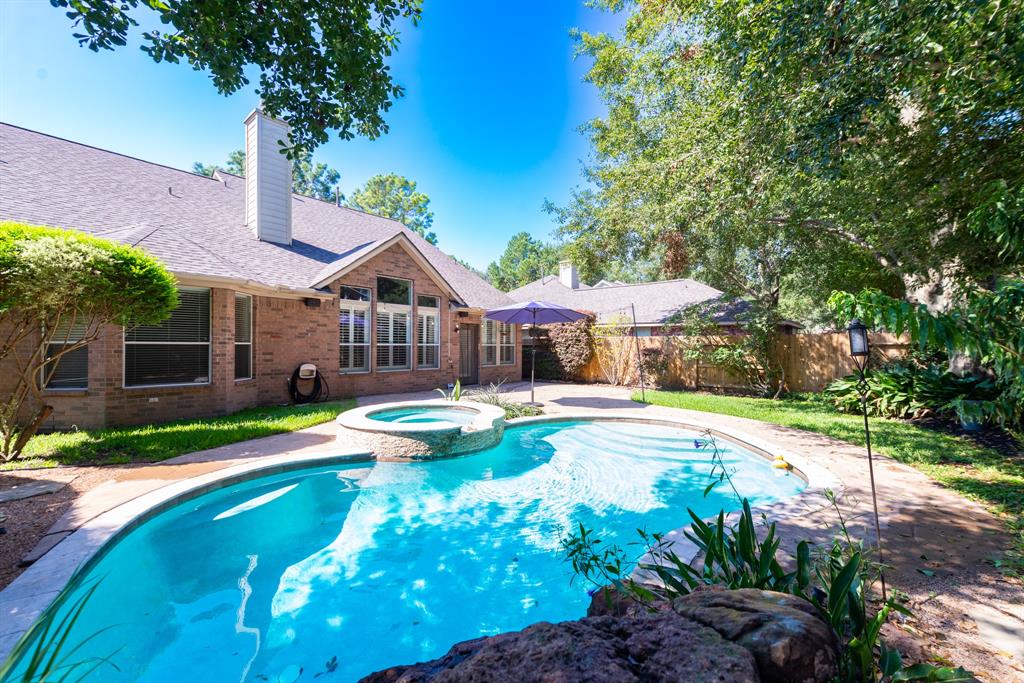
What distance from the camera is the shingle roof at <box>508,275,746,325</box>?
1904cm

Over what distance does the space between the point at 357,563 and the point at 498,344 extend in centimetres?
1345

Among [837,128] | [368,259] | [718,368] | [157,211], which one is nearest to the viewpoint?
[837,128]

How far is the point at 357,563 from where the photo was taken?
14.3 ft

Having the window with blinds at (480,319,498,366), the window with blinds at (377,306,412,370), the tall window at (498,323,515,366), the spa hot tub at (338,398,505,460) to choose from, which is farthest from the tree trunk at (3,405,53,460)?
the tall window at (498,323,515,366)

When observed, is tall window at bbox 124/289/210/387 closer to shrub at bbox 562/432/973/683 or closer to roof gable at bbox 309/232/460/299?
roof gable at bbox 309/232/460/299

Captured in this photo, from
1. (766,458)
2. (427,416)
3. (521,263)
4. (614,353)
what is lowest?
(766,458)

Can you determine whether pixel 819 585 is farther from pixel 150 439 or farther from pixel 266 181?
pixel 266 181

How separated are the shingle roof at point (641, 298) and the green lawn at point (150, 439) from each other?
47.9 ft

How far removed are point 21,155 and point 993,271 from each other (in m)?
21.2

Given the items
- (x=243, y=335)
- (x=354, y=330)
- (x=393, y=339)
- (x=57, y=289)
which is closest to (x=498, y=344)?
(x=393, y=339)

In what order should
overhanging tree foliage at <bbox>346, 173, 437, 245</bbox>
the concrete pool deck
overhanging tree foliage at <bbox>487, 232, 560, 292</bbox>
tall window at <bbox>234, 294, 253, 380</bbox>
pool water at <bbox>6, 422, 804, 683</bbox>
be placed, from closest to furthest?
the concrete pool deck, pool water at <bbox>6, 422, 804, 683</bbox>, tall window at <bbox>234, 294, 253, 380</bbox>, overhanging tree foliage at <bbox>346, 173, 437, 245</bbox>, overhanging tree foliage at <bbox>487, 232, 560, 292</bbox>

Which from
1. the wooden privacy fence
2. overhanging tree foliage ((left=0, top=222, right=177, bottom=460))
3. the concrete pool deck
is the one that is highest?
overhanging tree foliage ((left=0, top=222, right=177, bottom=460))

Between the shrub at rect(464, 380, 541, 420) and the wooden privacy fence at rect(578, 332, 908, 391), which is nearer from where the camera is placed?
the shrub at rect(464, 380, 541, 420)

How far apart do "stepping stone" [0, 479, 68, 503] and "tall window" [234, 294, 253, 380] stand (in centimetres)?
501
